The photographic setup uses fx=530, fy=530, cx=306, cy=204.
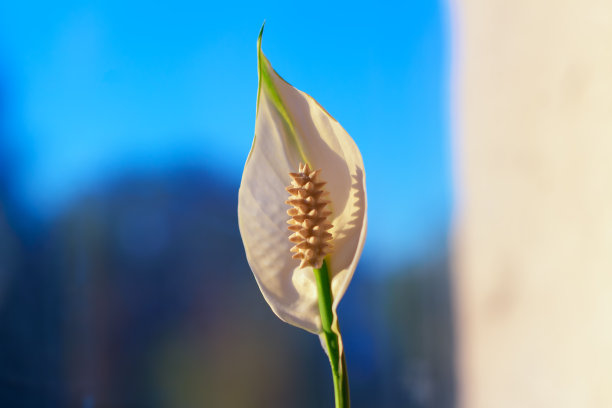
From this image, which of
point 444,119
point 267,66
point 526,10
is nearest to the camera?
point 267,66

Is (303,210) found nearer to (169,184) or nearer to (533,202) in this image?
(533,202)

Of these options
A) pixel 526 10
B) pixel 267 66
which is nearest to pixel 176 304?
pixel 267 66

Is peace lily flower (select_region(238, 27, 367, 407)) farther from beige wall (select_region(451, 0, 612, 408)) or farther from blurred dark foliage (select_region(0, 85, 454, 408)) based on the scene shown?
blurred dark foliage (select_region(0, 85, 454, 408))

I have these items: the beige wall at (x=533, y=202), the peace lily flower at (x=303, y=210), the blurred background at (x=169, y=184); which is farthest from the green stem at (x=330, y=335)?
the blurred background at (x=169, y=184)

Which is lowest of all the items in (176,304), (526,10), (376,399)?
(376,399)

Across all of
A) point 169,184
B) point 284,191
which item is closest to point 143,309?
point 169,184

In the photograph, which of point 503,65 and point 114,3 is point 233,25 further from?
point 503,65

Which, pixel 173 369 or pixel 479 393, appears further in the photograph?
pixel 173 369

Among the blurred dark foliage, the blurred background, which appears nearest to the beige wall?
the blurred background
